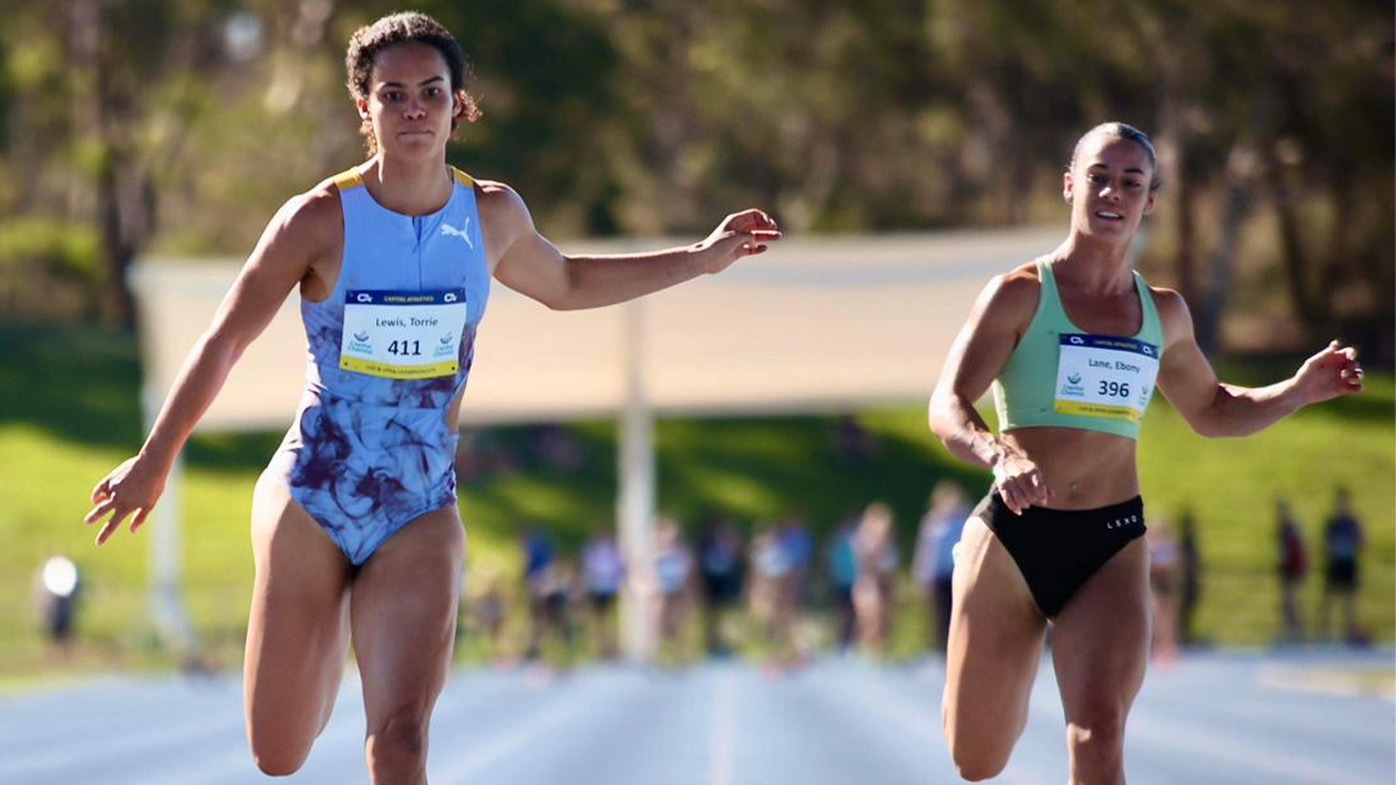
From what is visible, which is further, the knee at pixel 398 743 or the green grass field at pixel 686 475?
the green grass field at pixel 686 475

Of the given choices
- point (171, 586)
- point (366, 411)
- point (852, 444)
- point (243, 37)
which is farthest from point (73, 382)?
point (366, 411)

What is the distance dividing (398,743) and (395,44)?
64.1 inches

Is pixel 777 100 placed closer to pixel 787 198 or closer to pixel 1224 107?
pixel 787 198

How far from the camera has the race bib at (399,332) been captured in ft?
17.4

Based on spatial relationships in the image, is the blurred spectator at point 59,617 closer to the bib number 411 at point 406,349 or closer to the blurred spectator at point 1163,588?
the blurred spectator at point 1163,588

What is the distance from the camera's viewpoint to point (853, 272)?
85.6ft

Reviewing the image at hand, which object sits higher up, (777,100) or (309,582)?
(777,100)

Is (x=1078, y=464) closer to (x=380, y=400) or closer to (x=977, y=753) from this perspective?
(x=977, y=753)

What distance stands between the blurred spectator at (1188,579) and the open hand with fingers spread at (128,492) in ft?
79.4

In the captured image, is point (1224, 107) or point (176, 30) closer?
point (1224, 107)

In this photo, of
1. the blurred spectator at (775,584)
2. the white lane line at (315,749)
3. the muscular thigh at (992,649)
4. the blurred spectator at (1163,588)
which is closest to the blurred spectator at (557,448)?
the blurred spectator at (775,584)

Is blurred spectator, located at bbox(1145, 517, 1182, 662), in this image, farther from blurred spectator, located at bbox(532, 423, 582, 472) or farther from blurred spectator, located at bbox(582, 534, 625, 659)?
blurred spectator, located at bbox(532, 423, 582, 472)

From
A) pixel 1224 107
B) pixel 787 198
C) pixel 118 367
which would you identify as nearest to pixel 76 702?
pixel 118 367

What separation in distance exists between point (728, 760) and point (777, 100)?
119 feet
